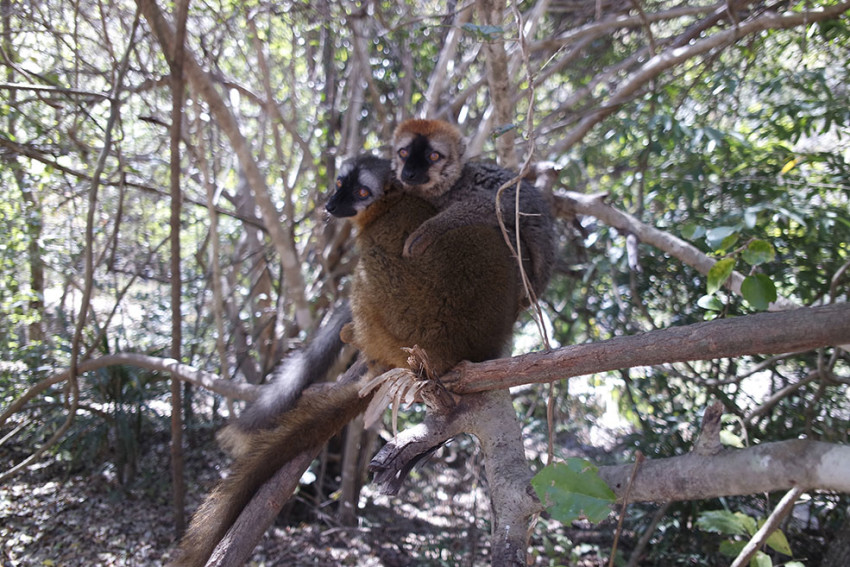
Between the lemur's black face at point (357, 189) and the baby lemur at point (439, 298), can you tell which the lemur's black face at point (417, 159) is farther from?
the baby lemur at point (439, 298)

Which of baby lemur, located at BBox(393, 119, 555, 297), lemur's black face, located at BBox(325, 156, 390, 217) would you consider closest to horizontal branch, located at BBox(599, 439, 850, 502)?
baby lemur, located at BBox(393, 119, 555, 297)

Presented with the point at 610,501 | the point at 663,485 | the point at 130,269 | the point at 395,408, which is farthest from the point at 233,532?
the point at 130,269

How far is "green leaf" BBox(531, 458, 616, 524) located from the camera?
1562mm

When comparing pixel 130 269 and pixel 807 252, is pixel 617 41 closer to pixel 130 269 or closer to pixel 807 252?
pixel 807 252

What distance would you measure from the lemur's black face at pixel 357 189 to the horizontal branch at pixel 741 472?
6.21 feet

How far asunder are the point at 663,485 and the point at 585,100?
547 cm

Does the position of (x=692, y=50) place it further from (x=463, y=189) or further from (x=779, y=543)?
(x=779, y=543)

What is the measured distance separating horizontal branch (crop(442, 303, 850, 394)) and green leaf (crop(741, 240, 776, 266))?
0.97 metres

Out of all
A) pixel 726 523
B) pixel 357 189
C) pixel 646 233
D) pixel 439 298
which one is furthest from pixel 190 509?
pixel 646 233

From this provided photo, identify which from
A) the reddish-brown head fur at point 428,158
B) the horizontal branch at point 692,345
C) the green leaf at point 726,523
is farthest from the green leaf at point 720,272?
the reddish-brown head fur at point 428,158

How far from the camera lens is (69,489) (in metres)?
4.49

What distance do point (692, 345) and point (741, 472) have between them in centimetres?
38

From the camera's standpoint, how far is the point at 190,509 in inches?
185

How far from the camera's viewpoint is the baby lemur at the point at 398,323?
2.29m
